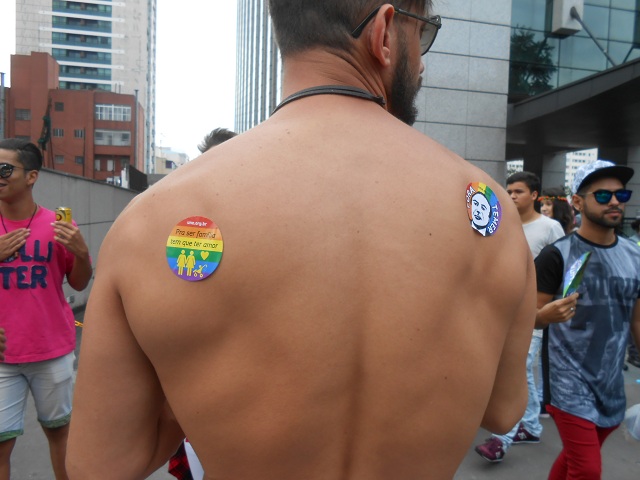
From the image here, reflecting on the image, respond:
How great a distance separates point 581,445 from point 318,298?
2.40 meters

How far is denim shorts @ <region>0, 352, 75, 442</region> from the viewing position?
2.92m

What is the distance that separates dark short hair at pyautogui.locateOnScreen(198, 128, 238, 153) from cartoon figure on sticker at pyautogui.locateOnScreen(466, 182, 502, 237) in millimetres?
3057

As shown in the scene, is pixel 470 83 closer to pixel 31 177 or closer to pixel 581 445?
pixel 581 445

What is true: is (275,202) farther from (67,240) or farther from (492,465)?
(492,465)

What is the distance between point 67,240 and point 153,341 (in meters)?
2.38

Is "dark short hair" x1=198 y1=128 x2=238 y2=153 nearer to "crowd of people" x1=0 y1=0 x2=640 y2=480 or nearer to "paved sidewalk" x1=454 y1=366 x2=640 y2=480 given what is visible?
"crowd of people" x1=0 y1=0 x2=640 y2=480

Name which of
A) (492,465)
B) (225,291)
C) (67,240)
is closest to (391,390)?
(225,291)

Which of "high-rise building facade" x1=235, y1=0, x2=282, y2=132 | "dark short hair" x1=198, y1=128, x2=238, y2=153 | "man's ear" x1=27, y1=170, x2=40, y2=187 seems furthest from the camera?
"high-rise building facade" x1=235, y1=0, x2=282, y2=132

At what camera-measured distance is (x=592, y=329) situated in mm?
2848

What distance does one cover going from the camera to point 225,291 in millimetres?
973

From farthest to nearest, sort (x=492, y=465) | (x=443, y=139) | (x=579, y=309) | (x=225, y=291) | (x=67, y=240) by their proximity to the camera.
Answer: (x=443, y=139), (x=492, y=465), (x=67, y=240), (x=579, y=309), (x=225, y=291)

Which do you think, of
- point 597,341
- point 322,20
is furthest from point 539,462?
point 322,20

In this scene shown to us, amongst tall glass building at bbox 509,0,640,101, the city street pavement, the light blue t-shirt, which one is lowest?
the city street pavement

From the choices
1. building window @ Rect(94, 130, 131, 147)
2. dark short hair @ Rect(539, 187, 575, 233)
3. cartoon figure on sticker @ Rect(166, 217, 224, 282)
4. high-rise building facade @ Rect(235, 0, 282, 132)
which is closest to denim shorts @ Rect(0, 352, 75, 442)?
cartoon figure on sticker @ Rect(166, 217, 224, 282)
